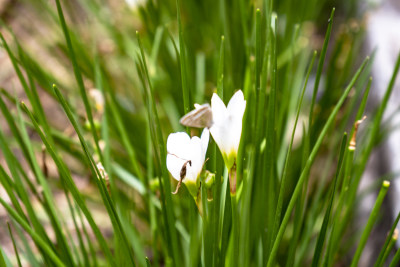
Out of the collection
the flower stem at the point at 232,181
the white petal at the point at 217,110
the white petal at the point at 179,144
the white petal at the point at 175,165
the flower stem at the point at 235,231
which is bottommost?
the flower stem at the point at 235,231

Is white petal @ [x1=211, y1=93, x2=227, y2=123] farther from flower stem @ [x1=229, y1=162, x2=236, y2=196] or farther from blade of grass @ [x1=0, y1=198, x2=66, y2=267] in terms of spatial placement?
blade of grass @ [x1=0, y1=198, x2=66, y2=267]

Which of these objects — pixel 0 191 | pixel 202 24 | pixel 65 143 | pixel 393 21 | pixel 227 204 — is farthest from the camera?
pixel 0 191

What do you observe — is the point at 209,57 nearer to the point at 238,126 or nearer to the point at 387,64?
the point at 387,64

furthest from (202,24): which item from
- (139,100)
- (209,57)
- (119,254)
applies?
(119,254)

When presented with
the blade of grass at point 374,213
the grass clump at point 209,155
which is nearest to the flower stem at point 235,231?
the grass clump at point 209,155

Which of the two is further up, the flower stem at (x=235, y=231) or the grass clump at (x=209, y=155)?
the grass clump at (x=209, y=155)

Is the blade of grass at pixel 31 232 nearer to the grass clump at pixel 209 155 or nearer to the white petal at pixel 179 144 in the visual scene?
the grass clump at pixel 209 155
